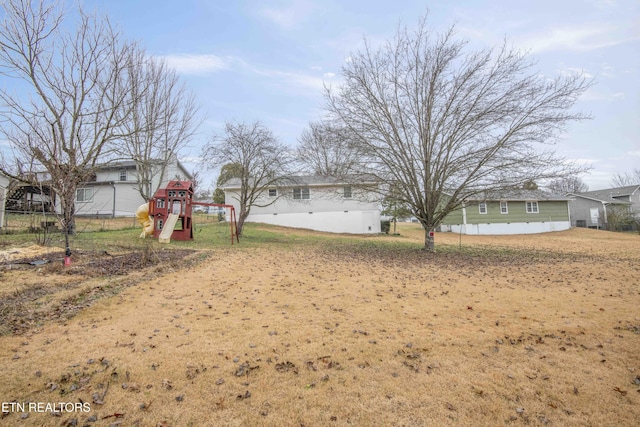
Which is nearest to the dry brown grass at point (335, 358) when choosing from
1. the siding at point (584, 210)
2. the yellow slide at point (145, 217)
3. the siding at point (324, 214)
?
the yellow slide at point (145, 217)

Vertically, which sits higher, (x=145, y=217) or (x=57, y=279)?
(x=145, y=217)

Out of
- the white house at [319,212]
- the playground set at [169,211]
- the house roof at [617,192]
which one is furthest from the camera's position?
the house roof at [617,192]

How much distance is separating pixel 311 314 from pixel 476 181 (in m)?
11.1

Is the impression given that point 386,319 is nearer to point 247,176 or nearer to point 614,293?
point 614,293

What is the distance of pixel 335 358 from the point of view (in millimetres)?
3945

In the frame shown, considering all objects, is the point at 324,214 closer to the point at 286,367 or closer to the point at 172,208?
the point at 172,208

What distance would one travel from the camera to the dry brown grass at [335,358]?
2.91 metres

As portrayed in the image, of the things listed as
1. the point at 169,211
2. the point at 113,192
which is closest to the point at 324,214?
the point at 169,211

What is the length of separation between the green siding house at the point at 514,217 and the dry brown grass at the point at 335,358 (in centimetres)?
2385

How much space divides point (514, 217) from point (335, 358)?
107ft

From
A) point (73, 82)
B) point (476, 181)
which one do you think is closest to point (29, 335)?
point (73, 82)

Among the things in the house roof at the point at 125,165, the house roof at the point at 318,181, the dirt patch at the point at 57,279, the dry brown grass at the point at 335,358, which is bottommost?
the dry brown grass at the point at 335,358

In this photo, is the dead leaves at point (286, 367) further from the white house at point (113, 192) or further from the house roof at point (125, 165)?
the white house at point (113, 192)

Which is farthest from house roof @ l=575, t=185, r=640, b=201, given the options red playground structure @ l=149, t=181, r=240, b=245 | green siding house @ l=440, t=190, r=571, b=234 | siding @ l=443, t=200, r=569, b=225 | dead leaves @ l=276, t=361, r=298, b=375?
dead leaves @ l=276, t=361, r=298, b=375
